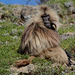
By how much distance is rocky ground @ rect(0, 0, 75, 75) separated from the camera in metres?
4.23

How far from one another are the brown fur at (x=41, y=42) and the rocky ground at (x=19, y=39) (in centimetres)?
23

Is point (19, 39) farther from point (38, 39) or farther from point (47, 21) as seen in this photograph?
point (38, 39)

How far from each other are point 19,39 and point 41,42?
3081mm

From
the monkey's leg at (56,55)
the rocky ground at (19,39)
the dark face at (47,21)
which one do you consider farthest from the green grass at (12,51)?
the dark face at (47,21)

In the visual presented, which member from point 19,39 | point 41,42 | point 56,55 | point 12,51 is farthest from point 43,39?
point 19,39

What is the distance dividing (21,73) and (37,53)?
1.40 metres

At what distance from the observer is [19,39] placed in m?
8.41

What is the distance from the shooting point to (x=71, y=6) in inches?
632

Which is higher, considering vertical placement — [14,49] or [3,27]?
[3,27]

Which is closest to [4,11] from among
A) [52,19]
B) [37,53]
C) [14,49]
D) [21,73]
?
[14,49]

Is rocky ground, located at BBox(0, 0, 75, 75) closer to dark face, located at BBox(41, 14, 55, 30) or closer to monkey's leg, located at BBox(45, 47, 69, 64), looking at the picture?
monkey's leg, located at BBox(45, 47, 69, 64)

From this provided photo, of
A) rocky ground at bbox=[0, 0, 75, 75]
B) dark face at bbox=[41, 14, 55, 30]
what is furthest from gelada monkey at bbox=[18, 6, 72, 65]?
rocky ground at bbox=[0, 0, 75, 75]

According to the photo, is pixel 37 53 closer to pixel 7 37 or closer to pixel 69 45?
pixel 69 45

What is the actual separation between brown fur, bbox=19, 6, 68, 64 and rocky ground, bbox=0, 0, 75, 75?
23cm
